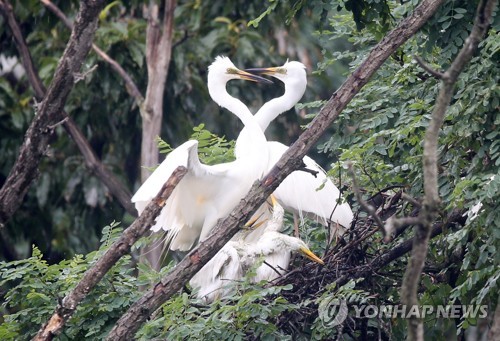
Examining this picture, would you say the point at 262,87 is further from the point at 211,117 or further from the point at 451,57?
the point at 451,57

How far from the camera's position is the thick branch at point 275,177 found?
4930 millimetres

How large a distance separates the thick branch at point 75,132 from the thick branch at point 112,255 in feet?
13.6

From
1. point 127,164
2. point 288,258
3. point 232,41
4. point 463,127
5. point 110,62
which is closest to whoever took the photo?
point 463,127

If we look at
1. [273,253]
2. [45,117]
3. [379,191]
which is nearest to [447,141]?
[379,191]

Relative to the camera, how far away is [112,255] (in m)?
4.86

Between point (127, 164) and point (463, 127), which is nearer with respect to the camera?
point (463, 127)

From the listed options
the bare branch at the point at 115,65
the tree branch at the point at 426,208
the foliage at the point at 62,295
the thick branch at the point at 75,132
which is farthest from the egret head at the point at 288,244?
the bare branch at the point at 115,65

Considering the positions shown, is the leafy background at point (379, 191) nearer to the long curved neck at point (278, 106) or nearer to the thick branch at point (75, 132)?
the long curved neck at point (278, 106)

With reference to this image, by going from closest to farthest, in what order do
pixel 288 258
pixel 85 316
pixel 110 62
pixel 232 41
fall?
pixel 85 316, pixel 288 258, pixel 110 62, pixel 232 41

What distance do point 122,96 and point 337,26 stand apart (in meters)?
3.76

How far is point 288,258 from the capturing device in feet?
20.2

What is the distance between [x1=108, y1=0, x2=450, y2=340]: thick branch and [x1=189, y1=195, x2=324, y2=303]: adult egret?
3.36ft

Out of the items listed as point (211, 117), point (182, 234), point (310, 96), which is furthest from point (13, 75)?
point (182, 234)

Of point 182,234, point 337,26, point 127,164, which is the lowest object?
point 182,234
